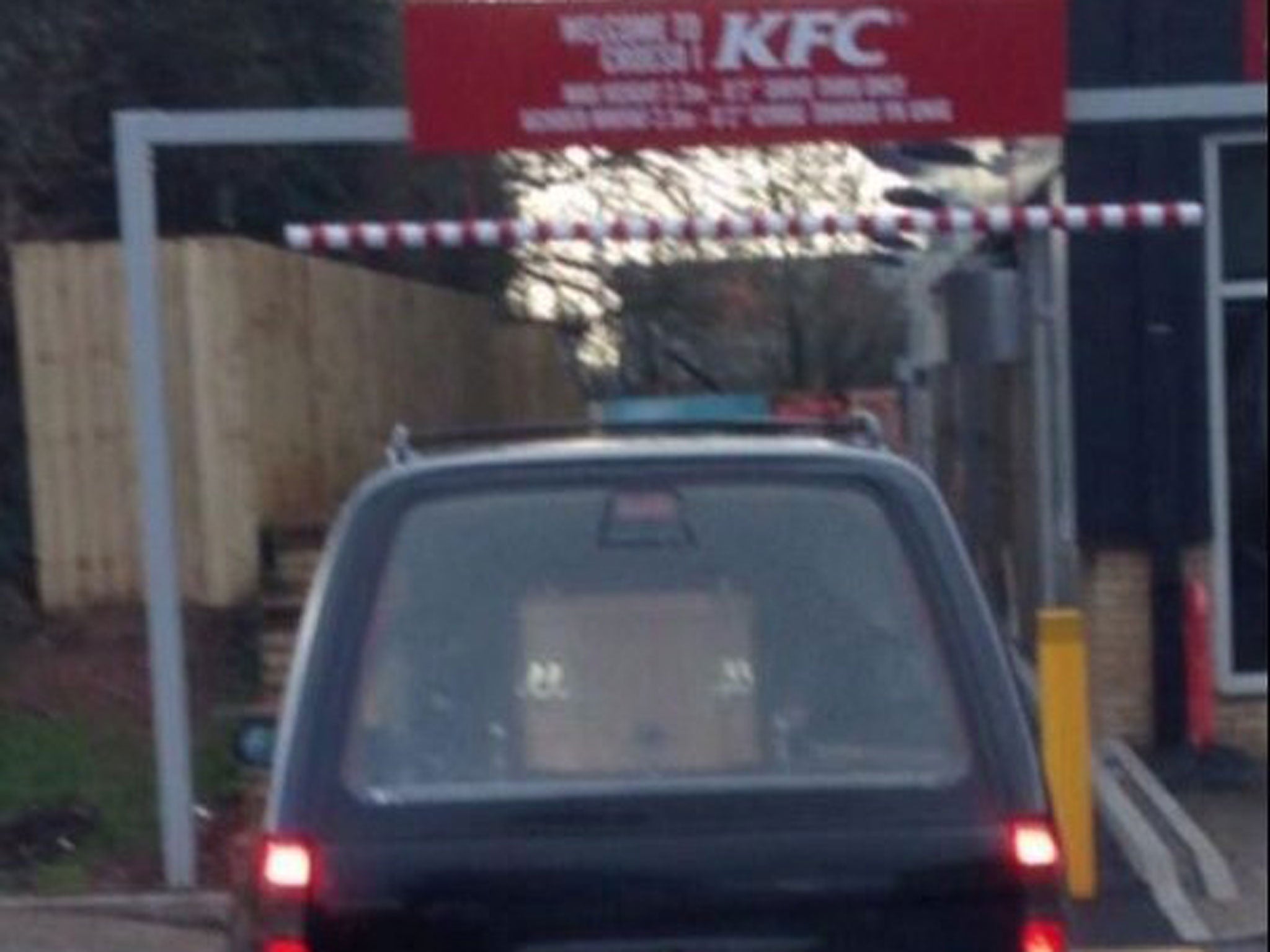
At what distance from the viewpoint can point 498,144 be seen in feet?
44.6

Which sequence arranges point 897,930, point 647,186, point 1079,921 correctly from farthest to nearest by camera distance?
point 647,186 < point 1079,921 < point 897,930

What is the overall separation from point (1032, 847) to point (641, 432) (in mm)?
1348

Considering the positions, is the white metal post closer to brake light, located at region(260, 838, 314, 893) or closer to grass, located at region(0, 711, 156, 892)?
grass, located at region(0, 711, 156, 892)

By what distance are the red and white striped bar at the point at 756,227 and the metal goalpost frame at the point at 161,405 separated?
1.77 ft

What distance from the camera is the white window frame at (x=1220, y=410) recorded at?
57.2 feet

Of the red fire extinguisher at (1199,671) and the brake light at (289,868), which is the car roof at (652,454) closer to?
the brake light at (289,868)

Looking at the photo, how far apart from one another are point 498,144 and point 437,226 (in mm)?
795

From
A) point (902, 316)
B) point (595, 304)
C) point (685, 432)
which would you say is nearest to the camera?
point (685, 432)

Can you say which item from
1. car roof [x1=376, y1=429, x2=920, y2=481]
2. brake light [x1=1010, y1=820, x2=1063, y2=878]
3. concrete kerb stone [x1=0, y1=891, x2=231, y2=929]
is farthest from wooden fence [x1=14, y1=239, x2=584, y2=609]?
brake light [x1=1010, y1=820, x2=1063, y2=878]

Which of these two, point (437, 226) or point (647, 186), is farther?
point (647, 186)

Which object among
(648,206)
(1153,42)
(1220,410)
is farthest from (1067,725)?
(648,206)

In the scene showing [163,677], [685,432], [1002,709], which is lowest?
[163,677]

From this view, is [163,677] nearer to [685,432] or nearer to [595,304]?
[685,432]

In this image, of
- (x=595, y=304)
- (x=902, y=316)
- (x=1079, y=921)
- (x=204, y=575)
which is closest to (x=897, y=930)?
(x=1079, y=921)
